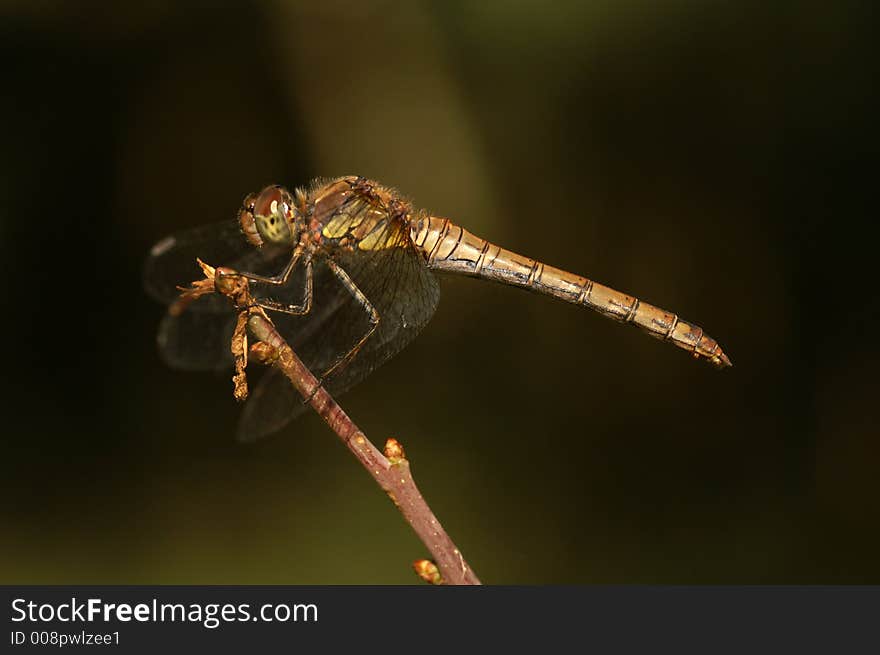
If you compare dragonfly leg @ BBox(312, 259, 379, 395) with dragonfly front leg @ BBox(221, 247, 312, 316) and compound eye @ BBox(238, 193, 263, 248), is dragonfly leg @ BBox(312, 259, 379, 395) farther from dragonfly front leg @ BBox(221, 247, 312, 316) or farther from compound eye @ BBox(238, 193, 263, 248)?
compound eye @ BBox(238, 193, 263, 248)

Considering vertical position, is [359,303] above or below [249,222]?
below

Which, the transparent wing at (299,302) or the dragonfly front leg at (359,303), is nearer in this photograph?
the dragonfly front leg at (359,303)

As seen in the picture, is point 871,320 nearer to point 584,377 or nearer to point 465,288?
point 584,377

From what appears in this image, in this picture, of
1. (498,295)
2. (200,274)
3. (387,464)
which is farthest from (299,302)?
(387,464)

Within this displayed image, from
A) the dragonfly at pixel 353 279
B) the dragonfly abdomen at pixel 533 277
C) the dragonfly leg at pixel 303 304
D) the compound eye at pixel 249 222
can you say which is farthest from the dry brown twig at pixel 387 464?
the dragonfly abdomen at pixel 533 277

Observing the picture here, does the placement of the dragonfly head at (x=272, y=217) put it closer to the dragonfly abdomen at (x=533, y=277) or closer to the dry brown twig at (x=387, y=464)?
the dragonfly abdomen at (x=533, y=277)

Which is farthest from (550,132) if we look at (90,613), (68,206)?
(90,613)

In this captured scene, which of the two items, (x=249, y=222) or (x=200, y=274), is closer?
(x=249, y=222)

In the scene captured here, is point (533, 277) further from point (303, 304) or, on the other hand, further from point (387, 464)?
point (387, 464)
